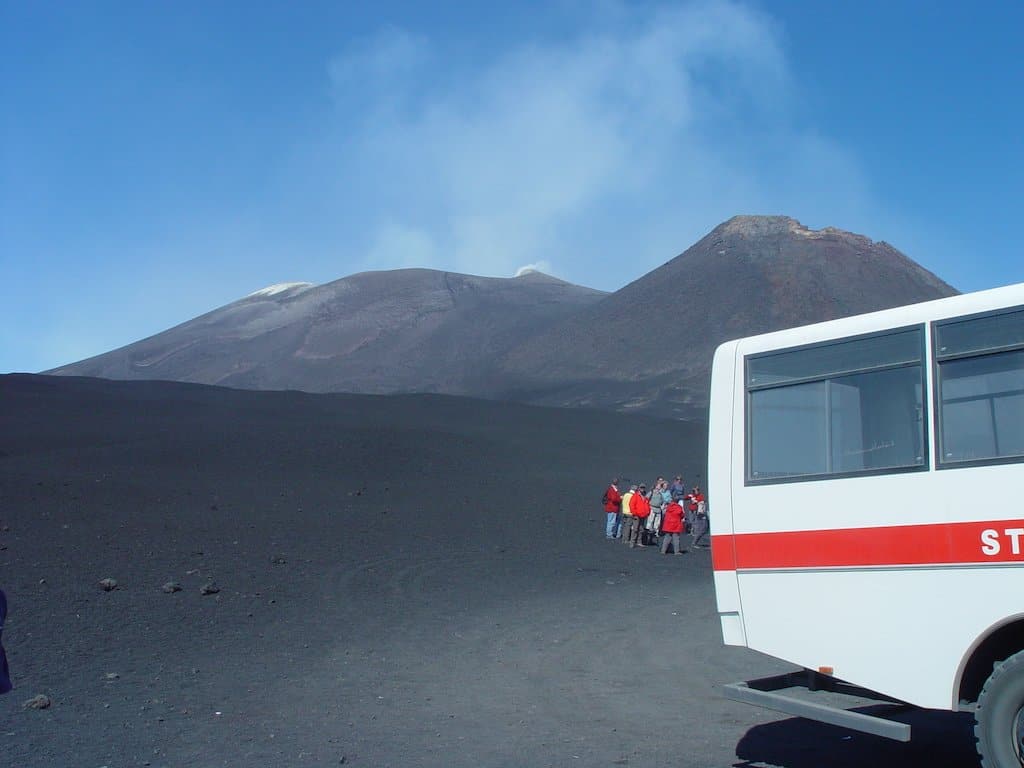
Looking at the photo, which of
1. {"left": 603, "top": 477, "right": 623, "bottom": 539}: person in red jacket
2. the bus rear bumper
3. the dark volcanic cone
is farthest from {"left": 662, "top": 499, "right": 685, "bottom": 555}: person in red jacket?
the dark volcanic cone

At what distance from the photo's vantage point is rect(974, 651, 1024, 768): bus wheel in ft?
18.5

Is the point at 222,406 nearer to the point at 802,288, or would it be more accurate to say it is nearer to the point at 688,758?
the point at 688,758

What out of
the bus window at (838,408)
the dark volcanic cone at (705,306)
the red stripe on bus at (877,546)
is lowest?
the red stripe on bus at (877,546)

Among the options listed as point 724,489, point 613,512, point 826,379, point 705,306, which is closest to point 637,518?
point 613,512

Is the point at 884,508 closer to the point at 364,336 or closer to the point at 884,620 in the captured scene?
the point at 884,620

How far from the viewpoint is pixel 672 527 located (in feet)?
71.9

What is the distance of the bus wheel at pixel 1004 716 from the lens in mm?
5641

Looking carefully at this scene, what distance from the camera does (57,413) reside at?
37.6 m

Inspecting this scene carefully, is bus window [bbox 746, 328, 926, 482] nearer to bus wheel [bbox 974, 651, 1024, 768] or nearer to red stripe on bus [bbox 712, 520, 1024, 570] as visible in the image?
red stripe on bus [bbox 712, 520, 1024, 570]

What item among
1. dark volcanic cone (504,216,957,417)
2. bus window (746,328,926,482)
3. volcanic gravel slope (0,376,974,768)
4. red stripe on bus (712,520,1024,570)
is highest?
dark volcanic cone (504,216,957,417)

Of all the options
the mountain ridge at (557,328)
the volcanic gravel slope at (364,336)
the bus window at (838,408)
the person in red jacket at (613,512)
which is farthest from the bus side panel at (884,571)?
the volcanic gravel slope at (364,336)

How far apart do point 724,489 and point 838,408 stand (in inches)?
38.4

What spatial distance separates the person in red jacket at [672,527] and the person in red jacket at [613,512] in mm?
1726

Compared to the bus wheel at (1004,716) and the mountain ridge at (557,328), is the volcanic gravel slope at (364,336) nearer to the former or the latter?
the mountain ridge at (557,328)
